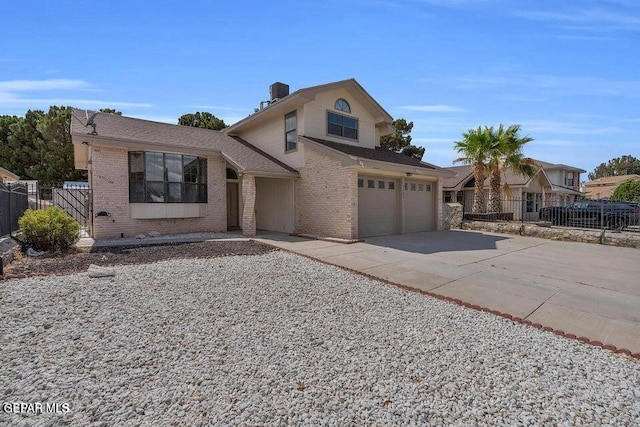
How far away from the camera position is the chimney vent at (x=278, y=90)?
17781 millimetres

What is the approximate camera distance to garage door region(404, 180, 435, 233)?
1518 centimetres

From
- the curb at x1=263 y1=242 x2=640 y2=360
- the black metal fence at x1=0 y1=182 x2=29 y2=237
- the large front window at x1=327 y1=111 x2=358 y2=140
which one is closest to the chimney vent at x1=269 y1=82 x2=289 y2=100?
the large front window at x1=327 y1=111 x2=358 y2=140

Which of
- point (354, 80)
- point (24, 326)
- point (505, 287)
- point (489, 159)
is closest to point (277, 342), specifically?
point (24, 326)

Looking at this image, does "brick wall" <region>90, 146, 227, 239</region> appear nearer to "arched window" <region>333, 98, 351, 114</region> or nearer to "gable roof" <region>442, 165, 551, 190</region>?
"arched window" <region>333, 98, 351, 114</region>

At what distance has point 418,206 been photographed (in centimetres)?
1580

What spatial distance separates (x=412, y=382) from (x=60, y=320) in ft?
14.2

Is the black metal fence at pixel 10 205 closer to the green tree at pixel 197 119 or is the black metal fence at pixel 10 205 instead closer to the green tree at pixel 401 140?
the green tree at pixel 197 119

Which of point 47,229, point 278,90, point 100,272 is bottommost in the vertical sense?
point 100,272

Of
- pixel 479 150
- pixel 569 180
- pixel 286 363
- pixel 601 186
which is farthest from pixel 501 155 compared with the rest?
pixel 601 186

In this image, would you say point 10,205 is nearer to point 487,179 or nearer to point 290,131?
point 290,131

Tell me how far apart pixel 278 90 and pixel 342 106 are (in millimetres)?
4515

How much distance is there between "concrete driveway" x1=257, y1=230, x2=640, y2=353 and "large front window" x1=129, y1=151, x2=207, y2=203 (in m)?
4.65

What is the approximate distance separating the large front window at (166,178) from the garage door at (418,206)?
9.34 m

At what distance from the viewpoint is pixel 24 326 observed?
3.87 m
